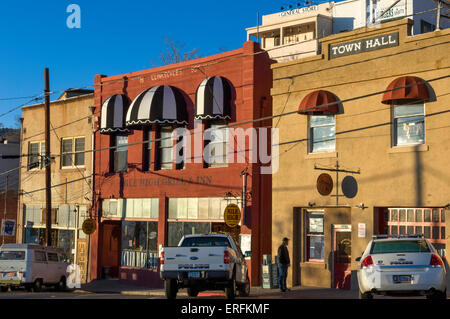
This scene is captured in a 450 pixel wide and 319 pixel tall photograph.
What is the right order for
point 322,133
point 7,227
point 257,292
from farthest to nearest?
1. point 7,227
2. point 322,133
3. point 257,292

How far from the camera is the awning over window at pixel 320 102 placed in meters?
23.3

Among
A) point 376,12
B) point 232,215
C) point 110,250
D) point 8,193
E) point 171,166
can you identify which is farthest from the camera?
point 376,12

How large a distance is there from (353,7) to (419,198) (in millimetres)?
53800

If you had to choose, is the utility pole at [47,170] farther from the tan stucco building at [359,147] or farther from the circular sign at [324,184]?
the circular sign at [324,184]

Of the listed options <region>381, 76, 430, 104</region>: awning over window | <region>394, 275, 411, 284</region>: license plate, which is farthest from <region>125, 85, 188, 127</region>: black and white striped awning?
<region>394, 275, 411, 284</region>: license plate

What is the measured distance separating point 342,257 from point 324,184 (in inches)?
102

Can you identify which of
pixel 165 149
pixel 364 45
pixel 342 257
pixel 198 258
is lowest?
pixel 342 257

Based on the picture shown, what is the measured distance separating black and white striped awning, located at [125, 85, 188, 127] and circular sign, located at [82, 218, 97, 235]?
5.14 metres

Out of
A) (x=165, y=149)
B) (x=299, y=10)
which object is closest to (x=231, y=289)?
(x=165, y=149)

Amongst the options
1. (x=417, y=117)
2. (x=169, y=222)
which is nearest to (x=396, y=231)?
(x=417, y=117)

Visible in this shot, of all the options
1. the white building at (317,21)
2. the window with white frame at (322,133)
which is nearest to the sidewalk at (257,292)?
the window with white frame at (322,133)

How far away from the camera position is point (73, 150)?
1396 inches

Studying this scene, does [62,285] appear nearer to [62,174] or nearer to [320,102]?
[62,174]

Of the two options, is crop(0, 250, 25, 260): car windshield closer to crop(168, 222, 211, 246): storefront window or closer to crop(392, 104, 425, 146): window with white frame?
crop(168, 222, 211, 246): storefront window
